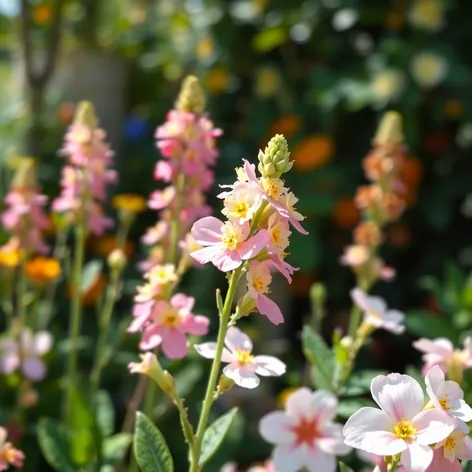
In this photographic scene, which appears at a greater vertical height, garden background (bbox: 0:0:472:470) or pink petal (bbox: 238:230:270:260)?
pink petal (bbox: 238:230:270:260)

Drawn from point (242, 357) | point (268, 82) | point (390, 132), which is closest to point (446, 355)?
point (242, 357)

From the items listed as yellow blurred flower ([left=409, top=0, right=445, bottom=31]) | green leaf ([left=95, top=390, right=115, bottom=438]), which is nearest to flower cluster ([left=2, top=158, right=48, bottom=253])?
green leaf ([left=95, top=390, right=115, bottom=438])

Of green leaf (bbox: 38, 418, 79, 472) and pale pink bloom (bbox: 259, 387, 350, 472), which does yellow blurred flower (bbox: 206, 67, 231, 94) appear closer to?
green leaf (bbox: 38, 418, 79, 472)

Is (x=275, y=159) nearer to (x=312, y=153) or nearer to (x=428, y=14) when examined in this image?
(x=312, y=153)

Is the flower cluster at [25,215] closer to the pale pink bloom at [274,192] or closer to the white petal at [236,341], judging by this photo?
the white petal at [236,341]

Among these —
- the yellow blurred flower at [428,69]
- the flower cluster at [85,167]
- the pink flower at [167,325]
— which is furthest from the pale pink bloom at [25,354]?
the yellow blurred flower at [428,69]

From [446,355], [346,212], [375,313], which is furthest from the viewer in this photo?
[346,212]
